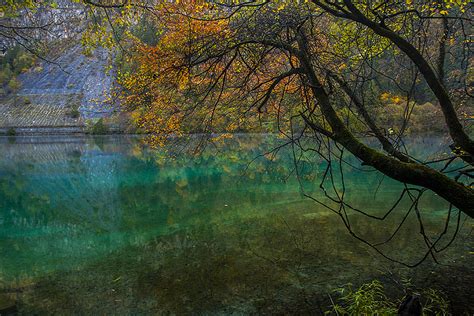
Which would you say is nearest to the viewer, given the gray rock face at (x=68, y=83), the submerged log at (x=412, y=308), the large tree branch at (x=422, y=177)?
the large tree branch at (x=422, y=177)

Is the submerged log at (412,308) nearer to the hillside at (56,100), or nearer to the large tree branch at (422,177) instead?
the large tree branch at (422,177)

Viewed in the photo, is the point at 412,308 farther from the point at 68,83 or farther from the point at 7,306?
the point at 68,83

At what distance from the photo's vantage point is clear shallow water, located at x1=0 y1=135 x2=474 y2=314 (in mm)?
6559

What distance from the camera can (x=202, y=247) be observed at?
9.09 meters

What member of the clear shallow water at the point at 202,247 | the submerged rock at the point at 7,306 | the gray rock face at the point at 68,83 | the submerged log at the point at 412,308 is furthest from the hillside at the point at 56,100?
the submerged log at the point at 412,308

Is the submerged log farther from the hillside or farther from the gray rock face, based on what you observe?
the gray rock face

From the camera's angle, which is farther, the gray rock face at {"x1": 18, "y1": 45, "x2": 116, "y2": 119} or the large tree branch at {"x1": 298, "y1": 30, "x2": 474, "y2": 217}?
the gray rock face at {"x1": 18, "y1": 45, "x2": 116, "y2": 119}

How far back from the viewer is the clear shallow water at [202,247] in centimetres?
656

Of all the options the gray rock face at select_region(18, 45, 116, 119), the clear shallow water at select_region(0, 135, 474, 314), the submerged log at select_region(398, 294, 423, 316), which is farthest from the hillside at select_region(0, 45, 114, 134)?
the submerged log at select_region(398, 294, 423, 316)

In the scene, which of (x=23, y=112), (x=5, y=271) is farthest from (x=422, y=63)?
(x=23, y=112)

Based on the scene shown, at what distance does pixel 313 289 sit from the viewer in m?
6.60

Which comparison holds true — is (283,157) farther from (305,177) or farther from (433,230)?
(433,230)

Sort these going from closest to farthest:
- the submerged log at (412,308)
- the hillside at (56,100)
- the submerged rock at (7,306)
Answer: the submerged log at (412,308), the submerged rock at (7,306), the hillside at (56,100)

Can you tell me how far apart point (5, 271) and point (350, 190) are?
1196 cm
